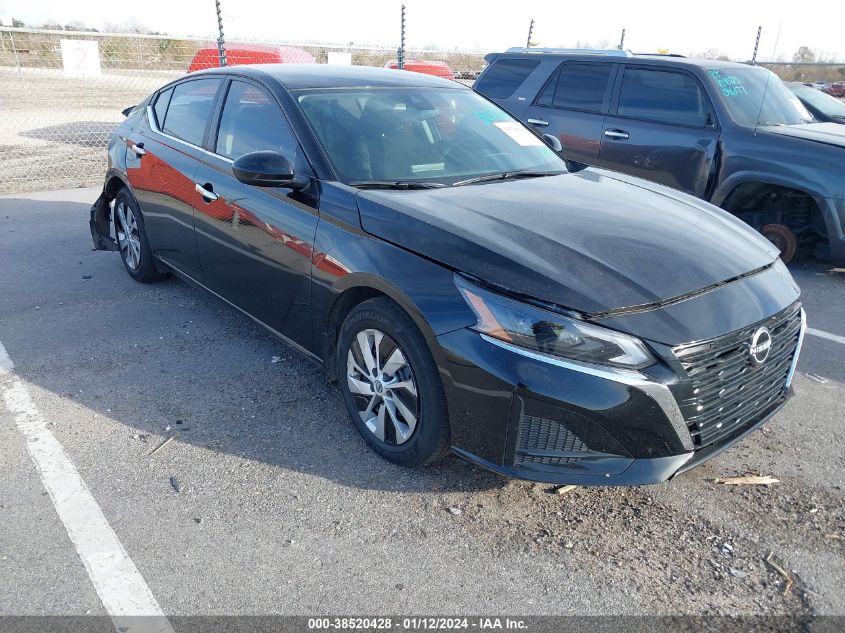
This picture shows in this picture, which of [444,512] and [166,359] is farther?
[166,359]

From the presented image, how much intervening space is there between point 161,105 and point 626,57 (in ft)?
14.9

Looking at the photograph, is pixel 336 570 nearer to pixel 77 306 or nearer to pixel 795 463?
pixel 795 463

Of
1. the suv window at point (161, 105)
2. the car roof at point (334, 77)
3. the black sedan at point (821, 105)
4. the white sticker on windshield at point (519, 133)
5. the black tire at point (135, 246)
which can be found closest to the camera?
the car roof at point (334, 77)

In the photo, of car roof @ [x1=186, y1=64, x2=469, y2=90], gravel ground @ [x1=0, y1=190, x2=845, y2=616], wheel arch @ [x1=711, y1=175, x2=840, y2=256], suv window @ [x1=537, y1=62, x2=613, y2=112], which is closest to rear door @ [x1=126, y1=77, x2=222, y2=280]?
car roof @ [x1=186, y1=64, x2=469, y2=90]

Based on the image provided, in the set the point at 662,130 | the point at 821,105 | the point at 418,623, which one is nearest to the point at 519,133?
the point at 662,130

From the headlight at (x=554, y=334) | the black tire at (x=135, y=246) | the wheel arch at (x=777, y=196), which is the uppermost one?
the headlight at (x=554, y=334)

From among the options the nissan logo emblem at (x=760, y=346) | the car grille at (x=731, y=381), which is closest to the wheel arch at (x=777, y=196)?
the car grille at (x=731, y=381)

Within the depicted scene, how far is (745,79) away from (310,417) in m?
5.58

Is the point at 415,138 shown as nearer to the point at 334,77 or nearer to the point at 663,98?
the point at 334,77

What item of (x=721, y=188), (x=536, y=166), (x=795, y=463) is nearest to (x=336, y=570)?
(x=795, y=463)

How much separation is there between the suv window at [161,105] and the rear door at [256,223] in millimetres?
1054

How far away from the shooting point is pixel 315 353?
11.6 feet

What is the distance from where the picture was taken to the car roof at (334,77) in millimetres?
3885

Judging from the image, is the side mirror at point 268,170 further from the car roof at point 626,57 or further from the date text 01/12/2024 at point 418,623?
the car roof at point 626,57
